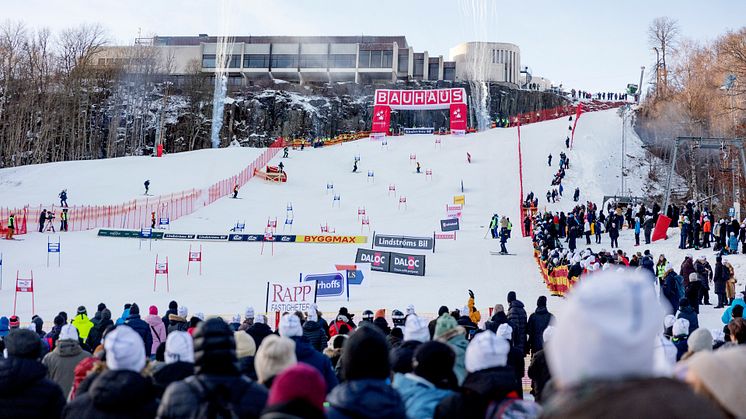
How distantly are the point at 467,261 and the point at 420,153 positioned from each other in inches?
1207

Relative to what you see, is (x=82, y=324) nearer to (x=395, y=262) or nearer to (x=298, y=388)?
(x=298, y=388)

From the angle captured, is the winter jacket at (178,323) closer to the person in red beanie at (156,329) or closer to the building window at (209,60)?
the person in red beanie at (156,329)

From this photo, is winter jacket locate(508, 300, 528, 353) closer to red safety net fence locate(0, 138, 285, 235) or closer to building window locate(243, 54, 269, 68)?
red safety net fence locate(0, 138, 285, 235)

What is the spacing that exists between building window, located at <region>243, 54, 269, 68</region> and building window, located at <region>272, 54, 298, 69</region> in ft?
3.32

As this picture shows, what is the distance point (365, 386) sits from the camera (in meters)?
3.61

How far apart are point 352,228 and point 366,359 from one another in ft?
113

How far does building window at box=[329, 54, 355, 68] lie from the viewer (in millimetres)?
93000

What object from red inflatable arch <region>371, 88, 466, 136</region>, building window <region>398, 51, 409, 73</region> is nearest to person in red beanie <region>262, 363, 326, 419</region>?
red inflatable arch <region>371, 88, 466, 136</region>

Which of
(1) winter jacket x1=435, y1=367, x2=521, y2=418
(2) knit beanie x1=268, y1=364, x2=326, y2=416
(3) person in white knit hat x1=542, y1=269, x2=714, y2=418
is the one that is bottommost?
(1) winter jacket x1=435, y1=367, x2=521, y2=418

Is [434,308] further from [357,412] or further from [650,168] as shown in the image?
[650,168]

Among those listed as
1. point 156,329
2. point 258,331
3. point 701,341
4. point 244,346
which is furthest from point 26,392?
point 156,329

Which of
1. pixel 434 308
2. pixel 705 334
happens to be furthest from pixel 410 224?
pixel 705 334

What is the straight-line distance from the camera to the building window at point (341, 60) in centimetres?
9300

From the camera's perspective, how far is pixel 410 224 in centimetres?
3872
